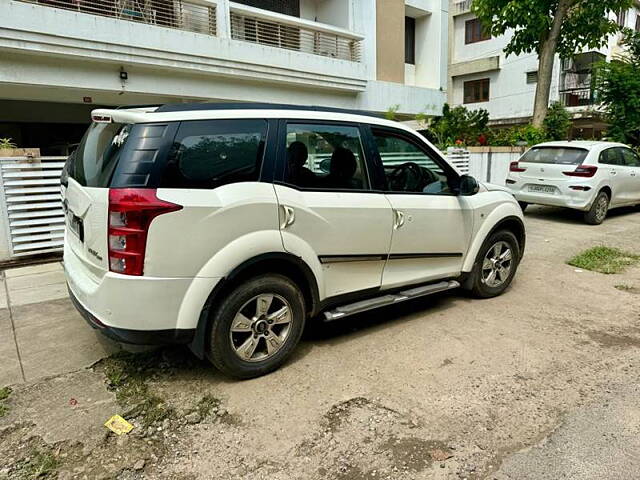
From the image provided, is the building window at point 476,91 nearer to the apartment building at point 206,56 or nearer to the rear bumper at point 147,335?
the apartment building at point 206,56

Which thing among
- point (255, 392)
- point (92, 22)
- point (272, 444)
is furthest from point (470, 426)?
point (92, 22)

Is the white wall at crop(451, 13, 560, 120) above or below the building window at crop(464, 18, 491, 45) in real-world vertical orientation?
below

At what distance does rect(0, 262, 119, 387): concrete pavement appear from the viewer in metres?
3.52

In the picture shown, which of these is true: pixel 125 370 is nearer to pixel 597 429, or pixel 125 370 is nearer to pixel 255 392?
pixel 255 392

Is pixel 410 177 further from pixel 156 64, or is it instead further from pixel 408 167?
pixel 156 64

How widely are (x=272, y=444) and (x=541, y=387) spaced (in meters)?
1.87

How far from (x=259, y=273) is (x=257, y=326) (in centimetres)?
37

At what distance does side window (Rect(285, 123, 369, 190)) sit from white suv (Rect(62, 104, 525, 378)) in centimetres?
1

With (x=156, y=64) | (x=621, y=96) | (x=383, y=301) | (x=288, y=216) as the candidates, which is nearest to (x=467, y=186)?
(x=383, y=301)

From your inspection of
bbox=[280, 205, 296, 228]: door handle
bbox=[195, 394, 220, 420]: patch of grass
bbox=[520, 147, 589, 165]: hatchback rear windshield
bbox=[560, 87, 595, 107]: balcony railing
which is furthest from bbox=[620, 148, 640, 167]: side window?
bbox=[560, 87, 595, 107]: balcony railing

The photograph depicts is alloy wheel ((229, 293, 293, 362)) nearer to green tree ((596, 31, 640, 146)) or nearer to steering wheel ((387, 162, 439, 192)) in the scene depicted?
steering wheel ((387, 162, 439, 192))

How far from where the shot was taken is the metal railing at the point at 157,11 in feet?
28.8

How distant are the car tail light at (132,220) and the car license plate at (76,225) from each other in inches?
21.4

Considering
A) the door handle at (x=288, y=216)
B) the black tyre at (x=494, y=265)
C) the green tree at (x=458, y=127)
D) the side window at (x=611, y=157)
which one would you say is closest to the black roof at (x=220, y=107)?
the door handle at (x=288, y=216)
